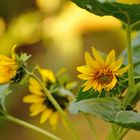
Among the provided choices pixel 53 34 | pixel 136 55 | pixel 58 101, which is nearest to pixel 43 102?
pixel 58 101

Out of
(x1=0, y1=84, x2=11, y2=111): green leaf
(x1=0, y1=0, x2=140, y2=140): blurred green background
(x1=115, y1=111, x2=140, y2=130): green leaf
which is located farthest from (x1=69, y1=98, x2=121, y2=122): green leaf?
(x1=0, y1=0, x2=140, y2=140): blurred green background

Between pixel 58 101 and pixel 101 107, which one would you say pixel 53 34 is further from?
pixel 101 107

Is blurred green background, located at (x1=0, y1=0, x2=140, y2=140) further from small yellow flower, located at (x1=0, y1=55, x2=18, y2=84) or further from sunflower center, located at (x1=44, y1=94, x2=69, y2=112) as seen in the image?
small yellow flower, located at (x1=0, y1=55, x2=18, y2=84)

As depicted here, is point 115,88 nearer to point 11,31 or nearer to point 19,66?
point 19,66

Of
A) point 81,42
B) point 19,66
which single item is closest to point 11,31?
point 81,42

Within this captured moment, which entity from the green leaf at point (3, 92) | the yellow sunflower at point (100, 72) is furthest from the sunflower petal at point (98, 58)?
the green leaf at point (3, 92)
